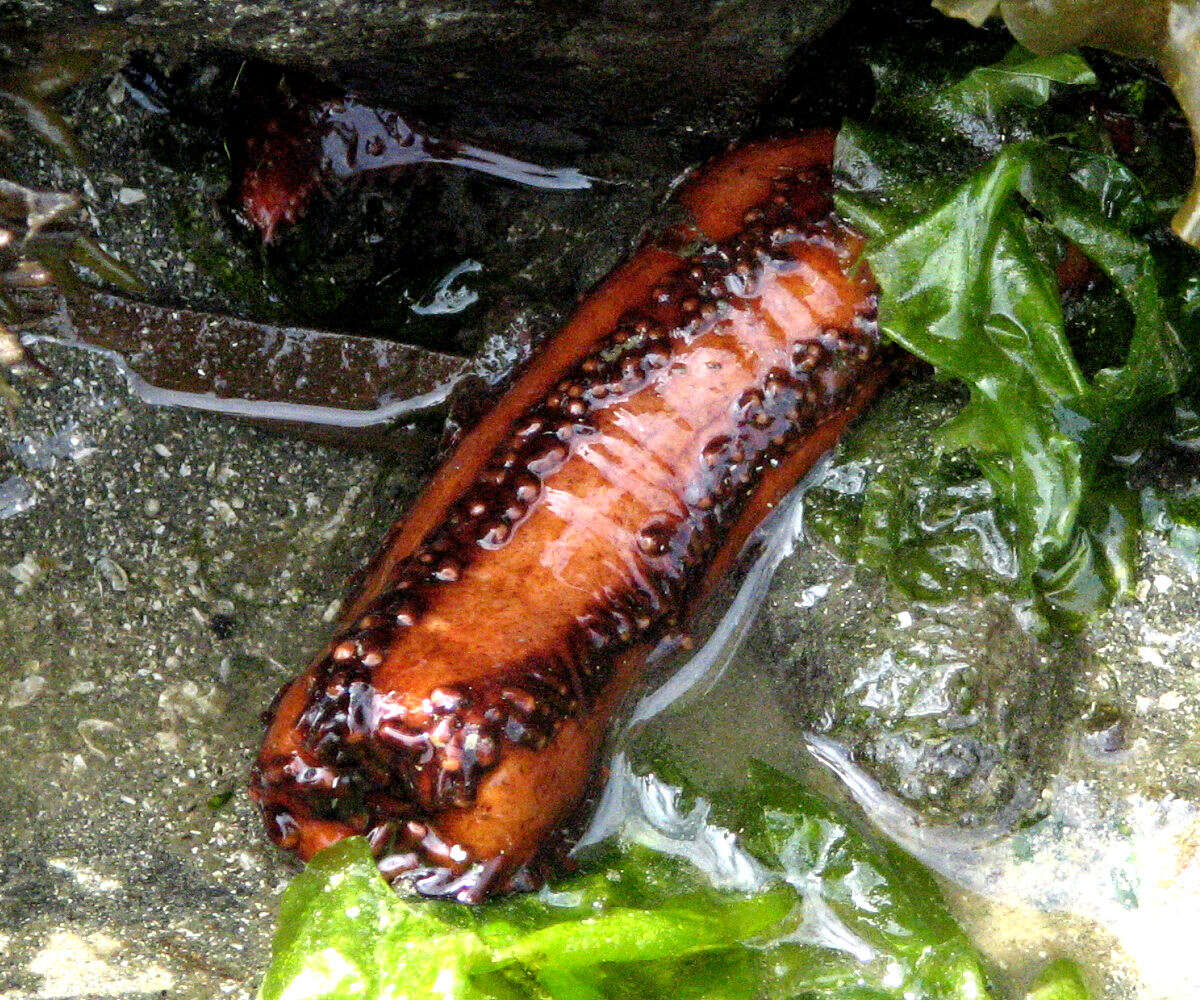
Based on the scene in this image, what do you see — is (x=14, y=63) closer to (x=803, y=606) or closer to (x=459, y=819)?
(x=459, y=819)

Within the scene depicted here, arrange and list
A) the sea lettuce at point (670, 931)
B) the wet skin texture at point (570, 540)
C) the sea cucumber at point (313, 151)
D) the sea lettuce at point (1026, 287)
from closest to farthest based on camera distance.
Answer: the sea lettuce at point (670, 931) < the wet skin texture at point (570, 540) < the sea lettuce at point (1026, 287) < the sea cucumber at point (313, 151)

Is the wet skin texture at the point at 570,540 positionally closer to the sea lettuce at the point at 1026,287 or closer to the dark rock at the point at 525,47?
the sea lettuce at the point at 1026,287

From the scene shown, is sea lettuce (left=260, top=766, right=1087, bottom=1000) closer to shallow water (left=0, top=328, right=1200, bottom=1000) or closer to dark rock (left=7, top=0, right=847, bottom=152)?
shallow water (left=0, top=328, right=1200, bottom=1000)

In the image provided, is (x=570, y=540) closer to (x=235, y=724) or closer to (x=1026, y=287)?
(x=235, y=724)

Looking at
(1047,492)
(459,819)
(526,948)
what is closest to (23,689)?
(459,819)

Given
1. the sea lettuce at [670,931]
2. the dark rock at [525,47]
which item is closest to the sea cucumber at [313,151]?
the dark rock at [525,47]

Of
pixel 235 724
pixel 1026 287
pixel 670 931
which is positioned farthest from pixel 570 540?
pixel 1026 287

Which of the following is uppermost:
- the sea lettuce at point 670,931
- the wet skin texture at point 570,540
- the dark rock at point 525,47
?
the dark rock at point 525,47
